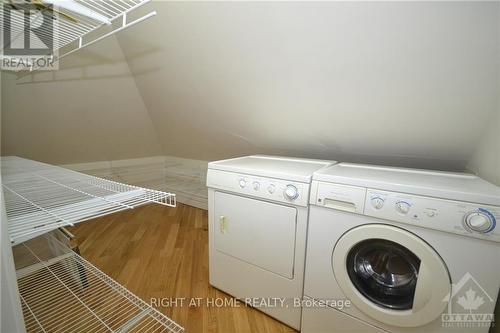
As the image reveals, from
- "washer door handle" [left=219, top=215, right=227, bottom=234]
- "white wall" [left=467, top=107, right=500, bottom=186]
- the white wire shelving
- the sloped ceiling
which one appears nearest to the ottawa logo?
"white wall" [left=467, top=107, right=500, bottom=186]

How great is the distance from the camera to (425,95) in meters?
1.15

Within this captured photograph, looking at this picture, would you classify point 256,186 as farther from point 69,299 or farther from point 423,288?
point 69,299

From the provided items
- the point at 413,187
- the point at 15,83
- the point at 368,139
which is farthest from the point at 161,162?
the point at 413,187

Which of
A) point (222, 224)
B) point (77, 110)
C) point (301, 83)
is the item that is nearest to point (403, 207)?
point (301, 83)

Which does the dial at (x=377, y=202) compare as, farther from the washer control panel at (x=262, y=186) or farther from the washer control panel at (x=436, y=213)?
the washer control panel at (x=262, y=186)

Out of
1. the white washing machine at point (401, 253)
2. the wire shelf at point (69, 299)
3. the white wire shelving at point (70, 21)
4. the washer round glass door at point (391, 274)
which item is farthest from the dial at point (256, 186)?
the white wire shelving at point (70, 21)

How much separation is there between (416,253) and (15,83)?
2.89 metres

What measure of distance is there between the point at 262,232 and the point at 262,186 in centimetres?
28

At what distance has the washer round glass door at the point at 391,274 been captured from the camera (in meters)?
0.93

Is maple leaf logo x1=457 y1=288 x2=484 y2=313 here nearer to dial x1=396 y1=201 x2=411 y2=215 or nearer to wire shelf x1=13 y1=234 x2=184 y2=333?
dial x1=396 y1=201 x2=411 y2=215

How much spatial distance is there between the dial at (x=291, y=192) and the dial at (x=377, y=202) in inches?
13.9

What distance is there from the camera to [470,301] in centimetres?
88

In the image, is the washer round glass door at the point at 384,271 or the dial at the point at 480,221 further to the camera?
the washer round glass door at the point at 384,271

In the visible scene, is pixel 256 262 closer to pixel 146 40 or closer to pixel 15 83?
pixel 146 40
